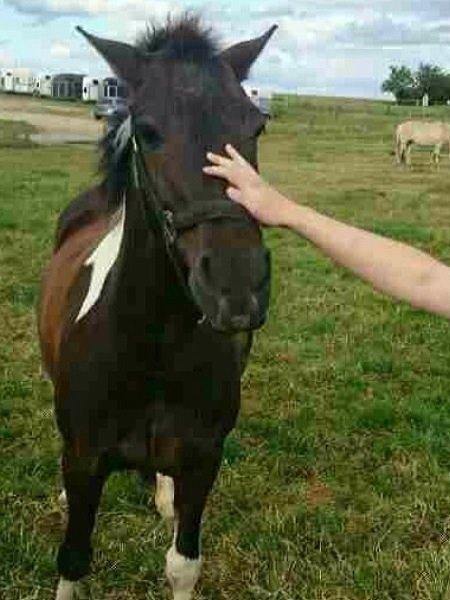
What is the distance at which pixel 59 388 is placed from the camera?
3.43 metres

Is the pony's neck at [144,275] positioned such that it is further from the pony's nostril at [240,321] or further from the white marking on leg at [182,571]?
the white marking on leg at [182,571]

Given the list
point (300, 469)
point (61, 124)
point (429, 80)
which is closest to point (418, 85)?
point (429, 80)

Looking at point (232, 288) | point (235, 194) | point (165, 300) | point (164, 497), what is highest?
point (235, 194)

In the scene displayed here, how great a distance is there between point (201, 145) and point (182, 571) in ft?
5.88

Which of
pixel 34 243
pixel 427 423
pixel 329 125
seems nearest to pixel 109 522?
pixel 427 423

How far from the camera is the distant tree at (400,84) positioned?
7569cm

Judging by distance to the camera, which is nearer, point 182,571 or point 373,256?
point 373,256

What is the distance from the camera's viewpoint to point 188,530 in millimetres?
3469

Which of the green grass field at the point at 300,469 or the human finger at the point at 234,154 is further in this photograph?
the green grass field at the point at 300,469

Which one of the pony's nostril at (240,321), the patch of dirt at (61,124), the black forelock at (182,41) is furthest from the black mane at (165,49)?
the patch of dirt at (61,124)

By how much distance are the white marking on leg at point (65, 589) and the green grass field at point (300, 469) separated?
160 mm

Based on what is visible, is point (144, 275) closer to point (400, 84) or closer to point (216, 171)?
point (216, 171)

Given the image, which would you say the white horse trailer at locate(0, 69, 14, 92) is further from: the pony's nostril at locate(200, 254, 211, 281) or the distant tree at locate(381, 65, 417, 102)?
the pony's nostril at locate(200, 254, 211, 281)

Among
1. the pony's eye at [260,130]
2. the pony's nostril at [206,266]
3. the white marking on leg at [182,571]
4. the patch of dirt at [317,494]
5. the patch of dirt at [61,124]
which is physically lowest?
the patch of dirt at [317,494]
